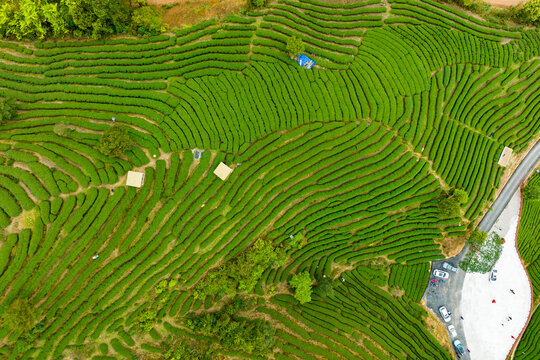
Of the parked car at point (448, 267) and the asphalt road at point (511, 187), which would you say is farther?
the asphalt road at point (511, 187)

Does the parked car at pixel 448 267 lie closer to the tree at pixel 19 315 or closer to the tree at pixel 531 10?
the tree at pixel 531 10

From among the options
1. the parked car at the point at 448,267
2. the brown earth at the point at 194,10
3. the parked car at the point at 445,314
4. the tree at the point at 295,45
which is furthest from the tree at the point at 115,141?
the parked car at the point at 445,314

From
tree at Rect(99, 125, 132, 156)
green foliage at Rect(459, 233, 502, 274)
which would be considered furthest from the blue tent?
green foliage at Rect(459, 233, 502, 274)

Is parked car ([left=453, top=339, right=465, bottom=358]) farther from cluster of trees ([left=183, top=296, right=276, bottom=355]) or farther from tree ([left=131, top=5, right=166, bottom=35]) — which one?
tree ([left=131, top=5, right=166, bottom=35])

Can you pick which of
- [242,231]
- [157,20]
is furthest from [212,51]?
[242,231]

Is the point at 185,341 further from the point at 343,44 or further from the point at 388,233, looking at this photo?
the point at 343,44

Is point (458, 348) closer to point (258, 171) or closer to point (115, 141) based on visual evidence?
point (258, 171)
